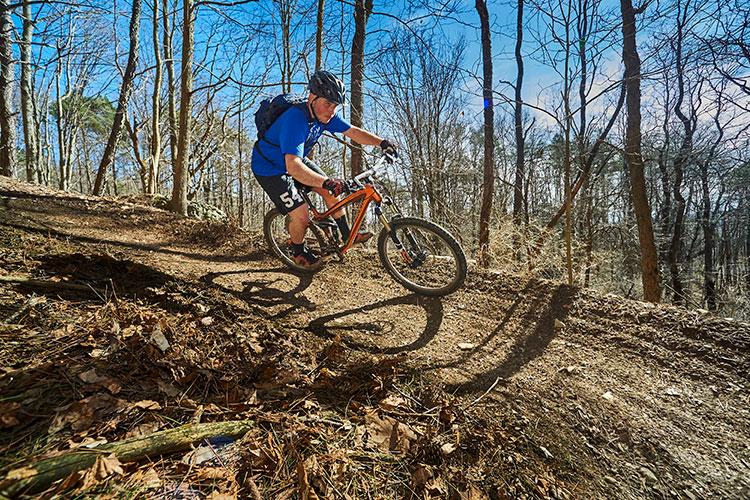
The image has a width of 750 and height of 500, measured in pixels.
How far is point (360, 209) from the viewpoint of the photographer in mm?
3613

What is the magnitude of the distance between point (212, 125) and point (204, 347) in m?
18.5

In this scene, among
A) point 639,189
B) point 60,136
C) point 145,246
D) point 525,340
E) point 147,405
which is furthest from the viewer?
point 60,136

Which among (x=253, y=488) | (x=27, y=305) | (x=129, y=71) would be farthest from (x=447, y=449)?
(x=129, y=71)

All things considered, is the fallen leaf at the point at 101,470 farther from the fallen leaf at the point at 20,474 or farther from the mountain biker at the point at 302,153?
the mountain biker at the point at 302,153

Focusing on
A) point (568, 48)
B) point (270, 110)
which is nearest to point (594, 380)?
point (270, 110)

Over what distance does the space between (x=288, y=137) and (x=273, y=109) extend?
50cm

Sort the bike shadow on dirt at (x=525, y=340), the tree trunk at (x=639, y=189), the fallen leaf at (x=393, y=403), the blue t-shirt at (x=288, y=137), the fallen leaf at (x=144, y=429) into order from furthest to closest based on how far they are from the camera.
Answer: the tree trunk at (x=639, y=189), the blue t-shirt at (x=288, y=137), the bike shadow on dirt at (x=525, y=340), the fallen leaf at (x=393, y=403), the fallen leaf at (x=144, y=429)

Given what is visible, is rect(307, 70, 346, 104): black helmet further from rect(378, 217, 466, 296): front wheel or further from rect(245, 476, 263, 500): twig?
rect(245, 476, 263, 500): twig

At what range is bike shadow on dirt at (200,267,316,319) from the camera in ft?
9.92

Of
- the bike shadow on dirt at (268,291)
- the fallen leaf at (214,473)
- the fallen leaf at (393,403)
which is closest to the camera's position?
the fallen leaf at (214,473)

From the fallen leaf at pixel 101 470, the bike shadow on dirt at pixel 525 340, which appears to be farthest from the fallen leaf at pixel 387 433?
the fallen leaf at pixel 101 470

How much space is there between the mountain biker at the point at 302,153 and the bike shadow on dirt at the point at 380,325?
2.99 feet

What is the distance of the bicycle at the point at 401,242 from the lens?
342 centimetres

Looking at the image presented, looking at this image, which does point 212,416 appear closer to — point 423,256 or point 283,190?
point 423,256
